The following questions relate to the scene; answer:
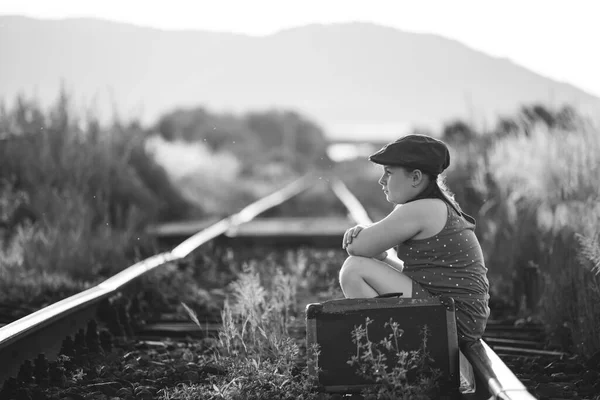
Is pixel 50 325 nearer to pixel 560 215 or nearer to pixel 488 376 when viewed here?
pixel 488 376

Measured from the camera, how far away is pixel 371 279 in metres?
3.41

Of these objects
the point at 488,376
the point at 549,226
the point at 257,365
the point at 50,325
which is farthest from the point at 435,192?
the point at 549,226

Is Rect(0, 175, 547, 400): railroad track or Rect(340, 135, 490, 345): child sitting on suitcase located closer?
Rect(0, 175, 547, 400): railroad track

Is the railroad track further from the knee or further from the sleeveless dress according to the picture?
the knee

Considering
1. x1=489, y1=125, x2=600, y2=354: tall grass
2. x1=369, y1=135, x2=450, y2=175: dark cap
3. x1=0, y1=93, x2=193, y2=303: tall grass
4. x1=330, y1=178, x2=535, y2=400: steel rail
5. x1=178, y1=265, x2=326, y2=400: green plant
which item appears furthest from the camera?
x1=0, y1=93, x2=193, y2=303: tall grass

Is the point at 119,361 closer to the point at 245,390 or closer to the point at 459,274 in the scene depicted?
the point at 245,390

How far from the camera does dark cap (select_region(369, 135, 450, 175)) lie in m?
3.31

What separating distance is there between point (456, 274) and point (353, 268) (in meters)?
0.41

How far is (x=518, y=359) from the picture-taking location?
3.87 m

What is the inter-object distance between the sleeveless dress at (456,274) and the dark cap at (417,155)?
0.21 metres

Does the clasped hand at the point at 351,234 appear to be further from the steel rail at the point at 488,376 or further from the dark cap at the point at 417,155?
the steel rail at the point at 488,376

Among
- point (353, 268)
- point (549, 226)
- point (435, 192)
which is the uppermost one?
point (435, 192)

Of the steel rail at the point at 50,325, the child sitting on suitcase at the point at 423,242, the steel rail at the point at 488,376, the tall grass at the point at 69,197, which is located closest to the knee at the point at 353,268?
the child sitting on suitcase at the point at 423,242

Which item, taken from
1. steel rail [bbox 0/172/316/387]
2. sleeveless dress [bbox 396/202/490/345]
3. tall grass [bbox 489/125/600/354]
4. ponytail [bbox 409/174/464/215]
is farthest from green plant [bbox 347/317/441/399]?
steel rail [bbox 0/172/316/387]
